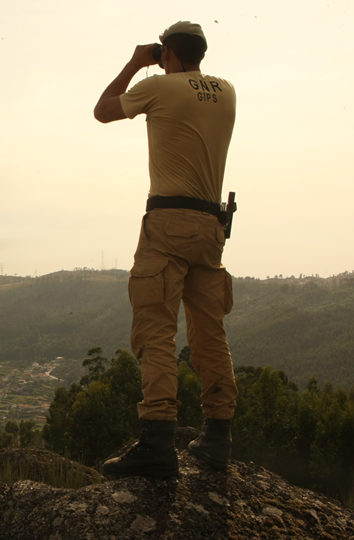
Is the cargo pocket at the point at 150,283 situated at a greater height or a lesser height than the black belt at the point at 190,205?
lesser

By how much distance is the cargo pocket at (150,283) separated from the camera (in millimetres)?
3521

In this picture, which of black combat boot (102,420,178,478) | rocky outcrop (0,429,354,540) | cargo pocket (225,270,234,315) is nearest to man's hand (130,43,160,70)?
cargo pocket (225,270,234,315)

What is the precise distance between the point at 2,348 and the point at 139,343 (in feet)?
561

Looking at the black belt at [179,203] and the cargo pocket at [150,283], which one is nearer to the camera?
the cargo pocket at [150,283]

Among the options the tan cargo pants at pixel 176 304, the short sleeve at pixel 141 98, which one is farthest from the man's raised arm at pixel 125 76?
the tan cargo pants at pixel 176 304

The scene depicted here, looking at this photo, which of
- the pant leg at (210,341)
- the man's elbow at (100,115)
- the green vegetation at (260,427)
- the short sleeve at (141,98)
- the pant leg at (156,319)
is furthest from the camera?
the green vegetation at (260,427)

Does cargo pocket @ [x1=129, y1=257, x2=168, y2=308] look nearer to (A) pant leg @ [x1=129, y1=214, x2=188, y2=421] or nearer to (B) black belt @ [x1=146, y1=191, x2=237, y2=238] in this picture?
(A) pant leg @ [x1=129, y1=214, x2=188, y2=421]

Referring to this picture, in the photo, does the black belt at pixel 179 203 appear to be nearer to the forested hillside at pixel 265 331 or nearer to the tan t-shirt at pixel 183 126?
the tan t-shirt at pixel 183 126

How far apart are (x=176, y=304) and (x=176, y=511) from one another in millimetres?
1234

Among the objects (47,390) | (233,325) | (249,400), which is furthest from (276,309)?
(249,400)

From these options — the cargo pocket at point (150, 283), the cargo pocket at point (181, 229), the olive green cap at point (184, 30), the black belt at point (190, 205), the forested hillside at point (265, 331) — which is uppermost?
the olive green cap at point (184, 30)

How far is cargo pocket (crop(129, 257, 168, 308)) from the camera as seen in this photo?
11.6ft

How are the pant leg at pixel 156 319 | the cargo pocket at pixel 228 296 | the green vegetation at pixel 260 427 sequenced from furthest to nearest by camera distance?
1. the green vegetation at pixel 260 427
2. the cargo pocket at pixel 228 296
3. the pant leg at pixel 156 319

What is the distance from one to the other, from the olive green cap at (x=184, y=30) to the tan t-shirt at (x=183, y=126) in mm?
242
